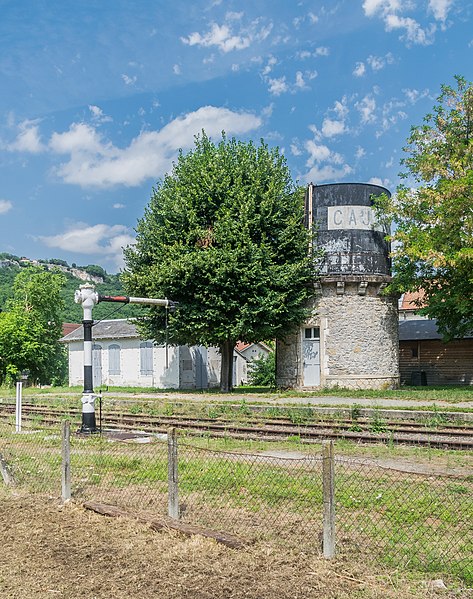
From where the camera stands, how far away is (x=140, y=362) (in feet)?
121

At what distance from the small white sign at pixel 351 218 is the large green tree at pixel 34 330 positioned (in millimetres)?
24529

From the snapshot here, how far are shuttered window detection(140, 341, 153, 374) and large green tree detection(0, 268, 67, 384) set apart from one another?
993cm

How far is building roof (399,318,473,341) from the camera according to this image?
1329 inches

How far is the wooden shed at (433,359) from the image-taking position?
32.7 metres

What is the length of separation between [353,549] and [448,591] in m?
1.12

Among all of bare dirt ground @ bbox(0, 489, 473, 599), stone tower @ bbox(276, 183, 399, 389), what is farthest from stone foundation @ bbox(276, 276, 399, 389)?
bare dirt ground @ bbox(0, 489, 473, 599)

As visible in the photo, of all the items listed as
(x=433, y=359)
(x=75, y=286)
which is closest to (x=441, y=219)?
(x=433, y=359)

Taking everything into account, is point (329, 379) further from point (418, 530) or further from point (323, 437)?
point (418, 530)

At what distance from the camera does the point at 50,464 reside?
10375mm

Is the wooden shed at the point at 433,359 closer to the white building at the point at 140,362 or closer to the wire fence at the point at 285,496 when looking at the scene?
the white building at the point at 140,362

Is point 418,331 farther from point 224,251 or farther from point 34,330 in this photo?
point 34,330

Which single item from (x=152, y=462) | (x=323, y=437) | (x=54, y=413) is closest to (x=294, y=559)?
(x=152, y=462)

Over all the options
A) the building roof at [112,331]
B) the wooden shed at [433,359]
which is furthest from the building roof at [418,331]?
the building roof at [112,331]

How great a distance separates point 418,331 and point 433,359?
2117mm
